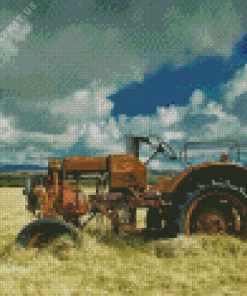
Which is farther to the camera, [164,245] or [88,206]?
[88,206]

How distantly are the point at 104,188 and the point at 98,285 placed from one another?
1.81 meters

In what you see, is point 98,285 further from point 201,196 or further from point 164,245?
point 201,196

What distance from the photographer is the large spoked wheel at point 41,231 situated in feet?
12.3

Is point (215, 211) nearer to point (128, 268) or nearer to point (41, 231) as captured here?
point (128, 268)

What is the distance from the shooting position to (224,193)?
13.4ft

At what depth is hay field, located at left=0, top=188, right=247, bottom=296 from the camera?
9.73ft

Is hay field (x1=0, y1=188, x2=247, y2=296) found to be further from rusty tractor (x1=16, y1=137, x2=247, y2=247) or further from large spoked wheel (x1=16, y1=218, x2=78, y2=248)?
rusty tractor (x1=16, y1=137, x2=247, y2=247)

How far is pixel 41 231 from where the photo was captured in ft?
12.6

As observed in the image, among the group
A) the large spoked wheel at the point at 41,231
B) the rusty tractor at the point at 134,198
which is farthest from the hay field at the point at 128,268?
the rusty tractor at the point at 134,198

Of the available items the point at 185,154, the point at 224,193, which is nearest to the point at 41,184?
the point at 185,154

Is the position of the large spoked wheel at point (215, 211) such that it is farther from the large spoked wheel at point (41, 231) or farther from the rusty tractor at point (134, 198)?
the large spoked wheel at point (41, 231)

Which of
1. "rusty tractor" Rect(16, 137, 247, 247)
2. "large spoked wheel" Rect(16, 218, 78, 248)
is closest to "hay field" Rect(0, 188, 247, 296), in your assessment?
"large spoked wheel" Rect(16, 218, 78, 248)

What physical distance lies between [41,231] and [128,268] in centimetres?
139

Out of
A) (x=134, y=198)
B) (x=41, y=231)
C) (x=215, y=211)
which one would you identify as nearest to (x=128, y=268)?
(x=134, y=198)
